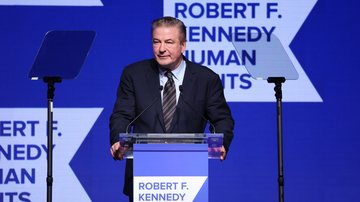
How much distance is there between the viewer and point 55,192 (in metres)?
5.77

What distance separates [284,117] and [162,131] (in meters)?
1.77

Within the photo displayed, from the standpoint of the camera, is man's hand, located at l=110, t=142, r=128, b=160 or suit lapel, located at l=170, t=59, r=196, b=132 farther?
suit lapel, located at l=170, t=59, r=196, b=132

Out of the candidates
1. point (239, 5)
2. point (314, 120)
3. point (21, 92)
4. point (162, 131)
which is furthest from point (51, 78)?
point (314, 120)

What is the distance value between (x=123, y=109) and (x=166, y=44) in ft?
1.35

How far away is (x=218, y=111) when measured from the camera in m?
4.37

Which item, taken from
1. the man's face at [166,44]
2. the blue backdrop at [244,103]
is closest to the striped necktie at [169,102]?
the man's face at [166,44]

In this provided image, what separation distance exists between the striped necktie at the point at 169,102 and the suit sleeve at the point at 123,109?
0.58ft

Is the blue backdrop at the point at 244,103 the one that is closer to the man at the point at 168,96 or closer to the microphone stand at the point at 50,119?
the microphone stand at the point at 50,119

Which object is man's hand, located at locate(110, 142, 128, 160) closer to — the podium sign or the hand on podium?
the podium sign

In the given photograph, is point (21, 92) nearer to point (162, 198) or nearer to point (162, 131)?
point (162, 131)

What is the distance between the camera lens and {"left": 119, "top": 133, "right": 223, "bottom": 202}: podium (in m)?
3.49

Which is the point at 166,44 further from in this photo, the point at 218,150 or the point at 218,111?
the point at 218,150

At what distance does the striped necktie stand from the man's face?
119 millimetres

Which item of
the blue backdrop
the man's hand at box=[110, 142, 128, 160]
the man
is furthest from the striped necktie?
the blue backdrop
